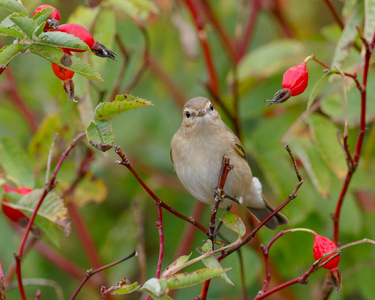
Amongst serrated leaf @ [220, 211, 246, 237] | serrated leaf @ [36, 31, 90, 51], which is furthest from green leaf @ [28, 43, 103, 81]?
serrated leaf @ [220, 211, 246, 237]

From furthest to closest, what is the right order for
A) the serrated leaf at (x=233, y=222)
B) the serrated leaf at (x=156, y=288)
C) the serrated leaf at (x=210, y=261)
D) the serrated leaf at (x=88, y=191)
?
the serrated leaf at (x=88, y=191)
the serrated leaf at (x=233, y=222)
the serrated leaf at (x=210, y=261)
the serrated leaf at (x=156, y=288)

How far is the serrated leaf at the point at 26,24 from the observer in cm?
184

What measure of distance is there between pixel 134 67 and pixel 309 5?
6.80 feet

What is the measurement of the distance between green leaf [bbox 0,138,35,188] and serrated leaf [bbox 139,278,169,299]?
1365 millimetres

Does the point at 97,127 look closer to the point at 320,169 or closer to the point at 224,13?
the point at 320,169

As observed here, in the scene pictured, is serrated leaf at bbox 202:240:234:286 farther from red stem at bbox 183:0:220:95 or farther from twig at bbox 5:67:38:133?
twig at bbox 5:67:38:133

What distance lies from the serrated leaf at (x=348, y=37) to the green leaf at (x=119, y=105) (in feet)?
3.92

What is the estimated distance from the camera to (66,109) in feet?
11.1

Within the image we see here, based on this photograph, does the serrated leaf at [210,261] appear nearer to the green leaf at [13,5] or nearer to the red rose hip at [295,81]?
the red rose hip at [295,81]

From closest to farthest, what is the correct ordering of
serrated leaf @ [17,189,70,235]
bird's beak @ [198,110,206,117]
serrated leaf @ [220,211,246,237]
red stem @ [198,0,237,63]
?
serrated leaf @ [220,211,246,237]
serrated leaf @ [17,189,70,235]
bird's beak @ [198,110,206,117]
red stem @ [198,0,237,63]

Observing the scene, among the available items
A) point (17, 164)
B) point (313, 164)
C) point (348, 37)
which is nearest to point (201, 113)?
point (313, 164)

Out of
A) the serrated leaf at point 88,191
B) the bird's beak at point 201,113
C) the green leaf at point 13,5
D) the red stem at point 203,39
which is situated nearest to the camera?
the green leaf at point 13,5

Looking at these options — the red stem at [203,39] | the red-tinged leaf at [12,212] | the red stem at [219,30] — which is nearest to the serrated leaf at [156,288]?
the red-tinged leaf at [12,212]

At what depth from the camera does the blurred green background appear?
3258 mm
